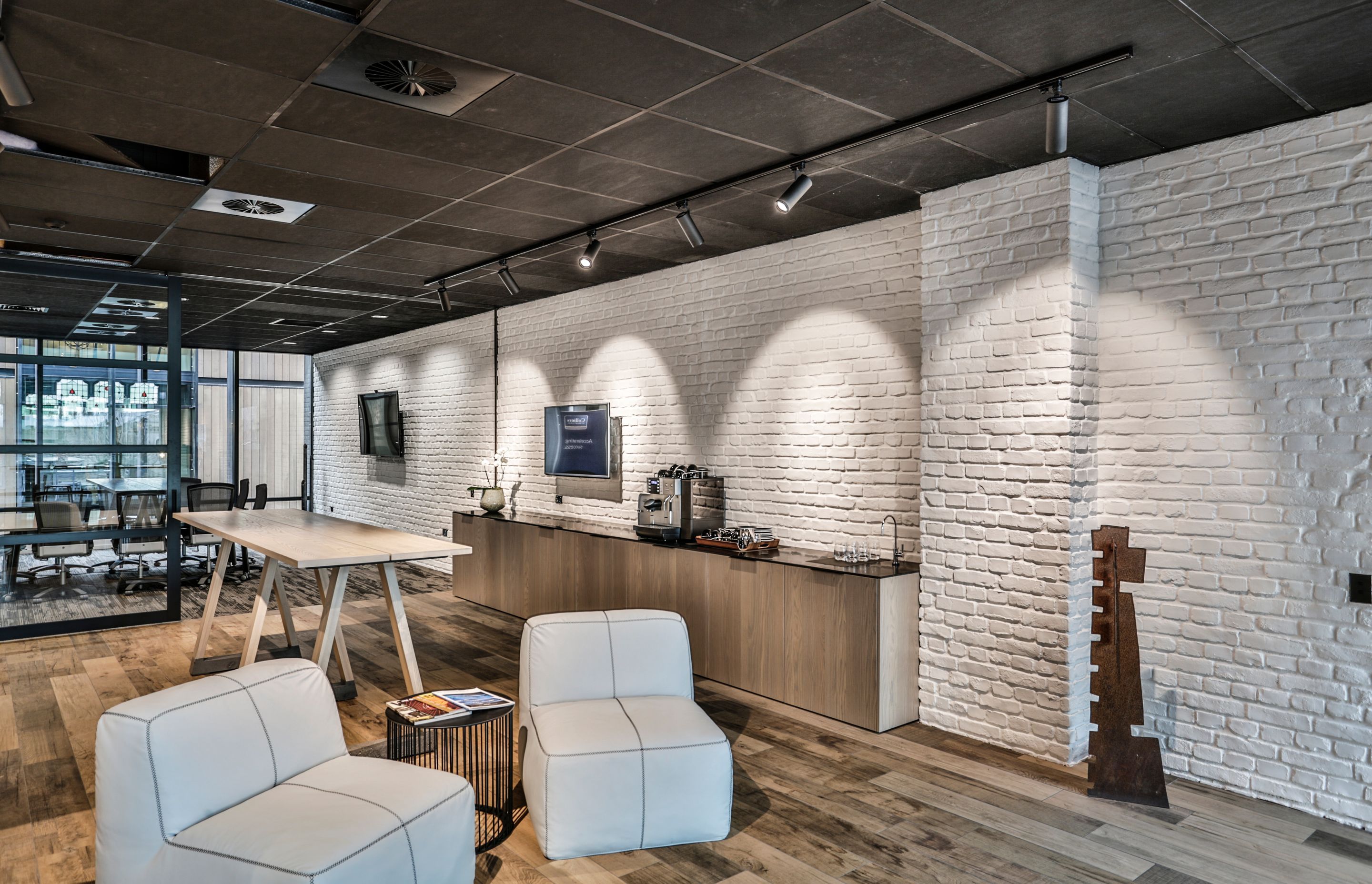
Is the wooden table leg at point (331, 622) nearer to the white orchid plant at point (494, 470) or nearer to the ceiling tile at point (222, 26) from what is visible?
the ceiling tile at point (222, 26)

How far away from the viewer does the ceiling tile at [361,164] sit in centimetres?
352

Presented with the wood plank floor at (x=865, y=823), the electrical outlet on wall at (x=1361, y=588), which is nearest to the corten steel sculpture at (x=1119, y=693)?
the wood plank floor at (x=865, y=823)

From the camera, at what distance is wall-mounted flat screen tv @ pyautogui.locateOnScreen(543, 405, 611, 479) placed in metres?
6.49

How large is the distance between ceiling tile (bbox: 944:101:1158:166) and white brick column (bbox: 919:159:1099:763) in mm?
100

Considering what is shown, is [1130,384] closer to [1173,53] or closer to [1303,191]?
[1303,191]

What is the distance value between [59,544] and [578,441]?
3.66 meters

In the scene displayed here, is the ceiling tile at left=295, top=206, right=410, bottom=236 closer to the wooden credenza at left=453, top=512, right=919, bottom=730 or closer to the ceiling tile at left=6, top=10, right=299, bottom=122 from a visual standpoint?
the ceiling tile at left=6, top=10, right=299, bottom=122

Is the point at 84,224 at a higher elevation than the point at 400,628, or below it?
higher

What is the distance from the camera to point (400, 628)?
3.98 metres

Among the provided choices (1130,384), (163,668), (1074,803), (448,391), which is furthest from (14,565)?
(1130,384)

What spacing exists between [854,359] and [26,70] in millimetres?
3799

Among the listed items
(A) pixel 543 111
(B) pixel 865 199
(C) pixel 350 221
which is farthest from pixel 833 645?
(C) pixel 350 221

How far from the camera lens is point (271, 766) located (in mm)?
2404

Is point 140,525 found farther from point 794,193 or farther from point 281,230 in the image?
point 794,193
